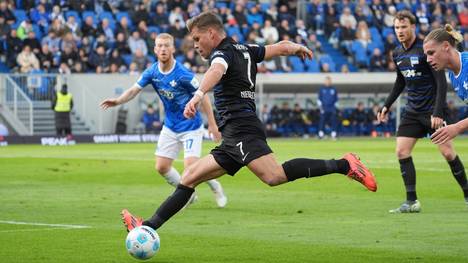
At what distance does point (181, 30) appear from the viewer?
43.2 meters

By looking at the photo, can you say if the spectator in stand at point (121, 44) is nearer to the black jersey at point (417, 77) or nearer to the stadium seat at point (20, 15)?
the stadium seat at point (20, 15)

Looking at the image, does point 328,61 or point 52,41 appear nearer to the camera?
point 52,41

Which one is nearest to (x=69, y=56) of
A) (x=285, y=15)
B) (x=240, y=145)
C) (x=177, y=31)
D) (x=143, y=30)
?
(x=143, y=30)

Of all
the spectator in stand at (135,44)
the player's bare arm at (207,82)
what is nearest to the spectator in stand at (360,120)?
the spectator in stand at (135,44)

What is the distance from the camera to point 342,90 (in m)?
46.3

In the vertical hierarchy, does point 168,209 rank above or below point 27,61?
above

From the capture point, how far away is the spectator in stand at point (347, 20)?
48.8 meters

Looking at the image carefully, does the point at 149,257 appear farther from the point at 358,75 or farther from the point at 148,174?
the point at 358,75

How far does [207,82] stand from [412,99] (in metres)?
5.34

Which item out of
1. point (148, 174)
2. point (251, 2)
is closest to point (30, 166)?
point (148, 174)

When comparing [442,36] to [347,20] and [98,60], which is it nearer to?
[98,60]

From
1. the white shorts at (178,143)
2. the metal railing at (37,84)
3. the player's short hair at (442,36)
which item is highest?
the player's short hair at (442,36)

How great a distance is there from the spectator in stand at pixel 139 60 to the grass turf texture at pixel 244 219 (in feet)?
59.5

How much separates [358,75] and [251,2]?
24.9 ft
